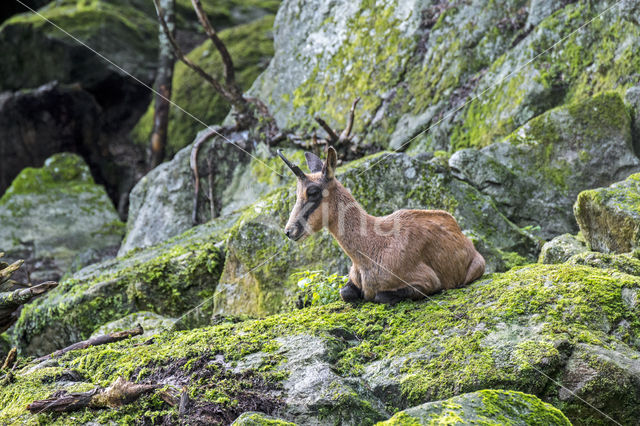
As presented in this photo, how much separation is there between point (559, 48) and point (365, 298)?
267 inches

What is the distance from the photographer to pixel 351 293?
5.66 metres

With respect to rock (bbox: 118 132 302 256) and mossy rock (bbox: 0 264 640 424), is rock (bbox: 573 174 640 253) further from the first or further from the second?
rock (bbox: 118 132 302 256)

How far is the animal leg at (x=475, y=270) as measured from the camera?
18.8 feet

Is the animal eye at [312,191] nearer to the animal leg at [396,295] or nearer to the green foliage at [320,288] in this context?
the animal leg at [396,295]

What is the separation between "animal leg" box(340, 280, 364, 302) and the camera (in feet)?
18.6

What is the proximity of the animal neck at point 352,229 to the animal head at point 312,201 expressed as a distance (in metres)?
0.09

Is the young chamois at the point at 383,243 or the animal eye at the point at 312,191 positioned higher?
the animal eye at the point at 312,191

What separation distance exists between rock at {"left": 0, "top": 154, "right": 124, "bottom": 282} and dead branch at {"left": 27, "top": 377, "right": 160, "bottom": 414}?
10.9m

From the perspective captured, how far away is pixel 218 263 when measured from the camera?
9000 millimetres

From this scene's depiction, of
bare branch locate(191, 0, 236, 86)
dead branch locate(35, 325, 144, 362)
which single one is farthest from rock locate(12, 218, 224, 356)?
bare branch locate(191, 0, 236, 86)

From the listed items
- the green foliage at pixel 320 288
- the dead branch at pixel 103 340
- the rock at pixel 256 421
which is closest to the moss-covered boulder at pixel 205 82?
the green foliage at pixel 320 288

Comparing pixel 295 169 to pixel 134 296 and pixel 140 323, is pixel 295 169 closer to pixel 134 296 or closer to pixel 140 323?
pixel 140 323

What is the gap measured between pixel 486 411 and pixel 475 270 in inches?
94.3

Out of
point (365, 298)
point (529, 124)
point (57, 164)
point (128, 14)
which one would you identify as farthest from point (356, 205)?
point (128, 14)
